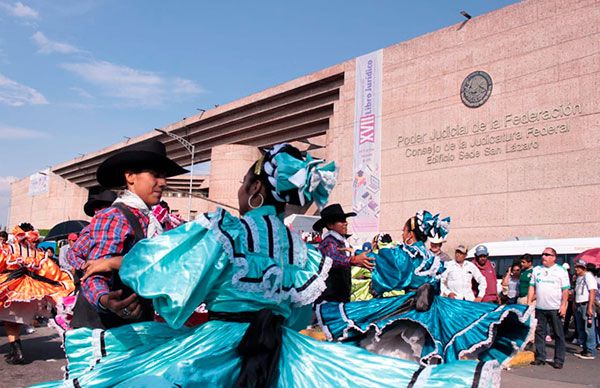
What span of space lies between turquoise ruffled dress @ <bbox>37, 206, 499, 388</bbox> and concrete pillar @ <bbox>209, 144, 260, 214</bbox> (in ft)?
124

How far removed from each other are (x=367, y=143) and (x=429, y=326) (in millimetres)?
24267

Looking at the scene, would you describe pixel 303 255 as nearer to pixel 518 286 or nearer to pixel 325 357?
pixel 325 357

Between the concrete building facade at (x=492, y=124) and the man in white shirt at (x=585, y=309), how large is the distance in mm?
10312

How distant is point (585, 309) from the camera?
11.4m

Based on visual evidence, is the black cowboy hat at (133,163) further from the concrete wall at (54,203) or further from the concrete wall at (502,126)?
the concrete wall at (54,203)

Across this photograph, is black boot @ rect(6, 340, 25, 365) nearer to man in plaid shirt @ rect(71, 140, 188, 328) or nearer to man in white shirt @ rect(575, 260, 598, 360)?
man in plaid shirt @ rect(71, 140, 188, 328)

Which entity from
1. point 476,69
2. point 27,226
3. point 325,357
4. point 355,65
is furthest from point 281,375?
point 355,65

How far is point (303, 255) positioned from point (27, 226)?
7.30 m

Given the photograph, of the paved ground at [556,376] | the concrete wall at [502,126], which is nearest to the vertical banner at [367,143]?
the concrete wall at [502,126]

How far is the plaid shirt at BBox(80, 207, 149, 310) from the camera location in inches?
120

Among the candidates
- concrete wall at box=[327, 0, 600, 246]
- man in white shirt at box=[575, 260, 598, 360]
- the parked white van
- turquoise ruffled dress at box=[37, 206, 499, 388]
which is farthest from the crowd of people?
concrete wall at box=[327, 0, 600, 246]

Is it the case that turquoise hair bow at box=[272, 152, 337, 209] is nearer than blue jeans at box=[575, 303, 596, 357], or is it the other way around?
turquoise hair bow at box=[272, 152, 337, 209]

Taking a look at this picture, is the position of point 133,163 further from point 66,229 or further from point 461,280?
point 66,229

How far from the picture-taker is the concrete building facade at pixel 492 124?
21.5 metres
